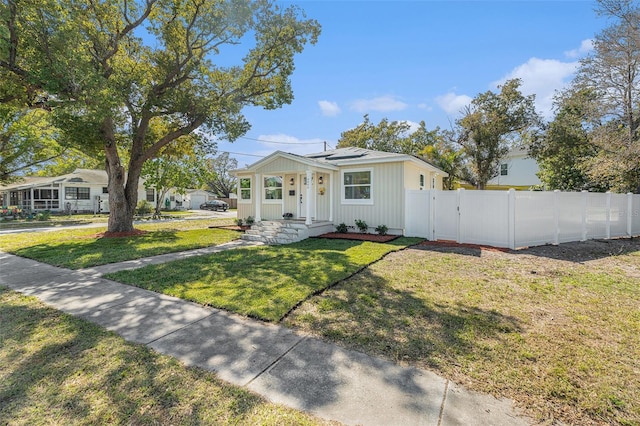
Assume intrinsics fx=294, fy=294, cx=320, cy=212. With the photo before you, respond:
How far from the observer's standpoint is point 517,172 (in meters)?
27.5

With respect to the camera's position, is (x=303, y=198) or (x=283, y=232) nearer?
(x=283, y=232)

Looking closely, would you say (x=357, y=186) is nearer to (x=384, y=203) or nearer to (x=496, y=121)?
(x=384, y=203)

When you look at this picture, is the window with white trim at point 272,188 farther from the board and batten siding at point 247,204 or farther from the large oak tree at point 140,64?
the large oak tree at point 140,64

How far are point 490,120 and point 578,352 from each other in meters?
20.5

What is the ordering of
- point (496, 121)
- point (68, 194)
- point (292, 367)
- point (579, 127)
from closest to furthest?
point (292, 367) → point (579, 127) → point (496, 121) → point (68, 194)

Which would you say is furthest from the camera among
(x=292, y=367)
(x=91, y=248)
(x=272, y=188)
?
(x=272, y=188)

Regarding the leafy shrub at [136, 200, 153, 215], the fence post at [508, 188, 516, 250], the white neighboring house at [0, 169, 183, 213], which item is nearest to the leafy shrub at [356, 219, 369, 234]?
the fence post at [508, 188, 516, 250]

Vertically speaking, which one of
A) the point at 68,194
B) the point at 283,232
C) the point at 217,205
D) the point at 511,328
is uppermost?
the point at 68,194

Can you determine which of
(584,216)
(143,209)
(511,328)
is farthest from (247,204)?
(584,216)

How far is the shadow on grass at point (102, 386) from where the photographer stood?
7.20ft

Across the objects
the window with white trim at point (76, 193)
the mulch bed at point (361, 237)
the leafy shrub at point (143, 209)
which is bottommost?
the mulch bed at point (361, 237)

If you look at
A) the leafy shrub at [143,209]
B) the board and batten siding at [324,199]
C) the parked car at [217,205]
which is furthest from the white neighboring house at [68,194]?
the board and batten siding at [324,199]

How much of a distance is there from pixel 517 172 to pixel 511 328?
Answer: 95.7 ft

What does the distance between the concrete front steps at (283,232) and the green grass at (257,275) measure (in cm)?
163
